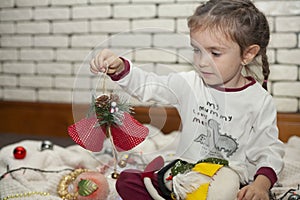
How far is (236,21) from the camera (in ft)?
2.17

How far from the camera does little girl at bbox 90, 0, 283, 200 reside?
662 millimetres

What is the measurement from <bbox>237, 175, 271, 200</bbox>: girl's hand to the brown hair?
0.53ft

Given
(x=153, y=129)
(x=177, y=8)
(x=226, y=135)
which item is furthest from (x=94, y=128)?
(x=177, y=8)

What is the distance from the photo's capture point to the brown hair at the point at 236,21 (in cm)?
66

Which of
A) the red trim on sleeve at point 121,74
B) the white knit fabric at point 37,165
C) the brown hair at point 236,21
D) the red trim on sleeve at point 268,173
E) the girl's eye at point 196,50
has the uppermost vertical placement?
the brown hair at point 236,21

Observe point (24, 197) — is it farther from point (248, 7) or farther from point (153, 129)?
point (248, 7)

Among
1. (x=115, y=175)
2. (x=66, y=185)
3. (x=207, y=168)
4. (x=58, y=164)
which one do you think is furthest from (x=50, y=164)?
(x=207, y=168)

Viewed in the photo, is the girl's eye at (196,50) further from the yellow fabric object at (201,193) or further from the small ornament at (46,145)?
the small ornament at (46,145)

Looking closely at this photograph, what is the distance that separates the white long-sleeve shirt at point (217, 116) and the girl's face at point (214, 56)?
→ 1 cm

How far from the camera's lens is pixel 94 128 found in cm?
66

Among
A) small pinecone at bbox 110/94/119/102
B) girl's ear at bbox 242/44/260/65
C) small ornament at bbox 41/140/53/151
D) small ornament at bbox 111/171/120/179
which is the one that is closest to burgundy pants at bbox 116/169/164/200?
small ornament at bbox 111/171/120/179

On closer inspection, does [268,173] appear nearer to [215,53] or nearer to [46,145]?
[215,53]

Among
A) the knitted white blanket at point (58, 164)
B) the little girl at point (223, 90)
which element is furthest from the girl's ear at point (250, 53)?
the knitted white blanket at point (58, 164)

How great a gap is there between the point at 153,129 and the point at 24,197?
246 mm
